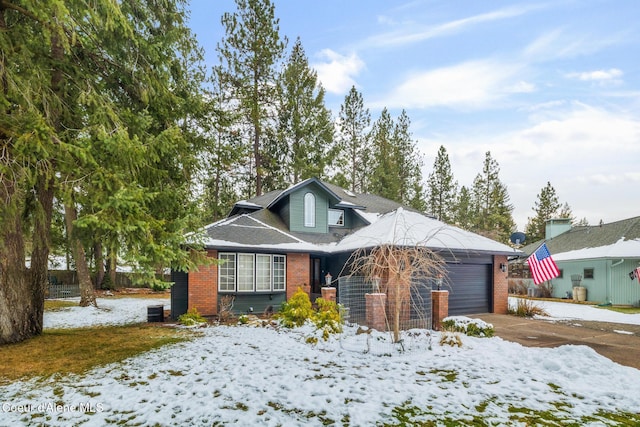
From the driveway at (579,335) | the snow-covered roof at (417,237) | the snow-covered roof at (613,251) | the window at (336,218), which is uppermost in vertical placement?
the window at (336,218)

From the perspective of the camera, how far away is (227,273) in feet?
40.4

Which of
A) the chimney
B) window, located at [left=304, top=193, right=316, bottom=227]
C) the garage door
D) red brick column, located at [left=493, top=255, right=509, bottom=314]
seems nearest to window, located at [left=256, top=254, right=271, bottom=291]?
window, located at [left=304, top=193, right=316, bottom=227]

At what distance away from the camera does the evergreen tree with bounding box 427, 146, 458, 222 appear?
3412 cm

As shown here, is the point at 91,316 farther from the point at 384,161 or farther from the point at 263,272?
the point at 384,161

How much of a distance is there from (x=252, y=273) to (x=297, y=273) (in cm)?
182

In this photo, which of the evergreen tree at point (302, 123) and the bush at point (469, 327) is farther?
the evergreen tree at point (302, 123)

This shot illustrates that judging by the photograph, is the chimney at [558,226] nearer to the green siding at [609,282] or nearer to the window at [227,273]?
the green siding at [609,282]

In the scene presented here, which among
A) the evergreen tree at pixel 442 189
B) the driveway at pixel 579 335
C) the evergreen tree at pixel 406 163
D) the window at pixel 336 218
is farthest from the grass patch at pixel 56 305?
the evergreen tree at pixel 442 189

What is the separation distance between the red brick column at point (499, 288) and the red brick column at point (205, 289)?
1079cm

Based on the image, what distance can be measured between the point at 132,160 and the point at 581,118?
1620 centimetres

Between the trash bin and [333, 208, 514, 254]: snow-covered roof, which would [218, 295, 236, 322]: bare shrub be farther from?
[333, 208, 514, 254]: snow-covered roof

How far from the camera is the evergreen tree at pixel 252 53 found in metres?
22.8

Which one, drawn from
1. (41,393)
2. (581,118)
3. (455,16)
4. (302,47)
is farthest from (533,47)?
(302,47)

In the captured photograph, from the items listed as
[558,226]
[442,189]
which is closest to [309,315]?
[558,226]
